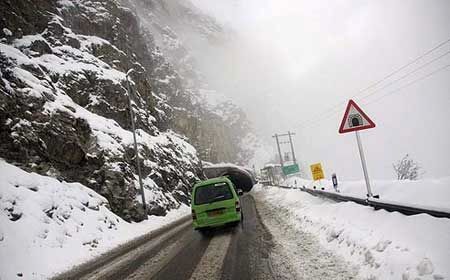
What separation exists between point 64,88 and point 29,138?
8.27 metres

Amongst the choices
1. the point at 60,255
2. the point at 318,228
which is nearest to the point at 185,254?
the point at 318,228

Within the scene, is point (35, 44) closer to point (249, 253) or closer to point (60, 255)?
point (60, 255)

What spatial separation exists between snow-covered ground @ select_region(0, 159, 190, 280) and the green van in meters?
4.07

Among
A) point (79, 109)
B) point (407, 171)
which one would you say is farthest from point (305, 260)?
point (407, 171)

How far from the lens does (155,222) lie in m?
19.0

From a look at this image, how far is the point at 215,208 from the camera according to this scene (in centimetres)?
1013

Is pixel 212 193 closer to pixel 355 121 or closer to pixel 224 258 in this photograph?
pixel 224 258

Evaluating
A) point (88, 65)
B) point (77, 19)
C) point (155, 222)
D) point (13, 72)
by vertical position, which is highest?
point (77, 19)

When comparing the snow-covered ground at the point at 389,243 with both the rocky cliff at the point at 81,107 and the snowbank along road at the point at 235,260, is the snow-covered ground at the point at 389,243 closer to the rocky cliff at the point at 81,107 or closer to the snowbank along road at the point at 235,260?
the snowbank along road at the point at 235,260

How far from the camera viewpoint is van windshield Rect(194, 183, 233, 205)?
10.4 meters

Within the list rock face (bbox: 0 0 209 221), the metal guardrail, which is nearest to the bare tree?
rock face (bbox: 0 0 209 221)

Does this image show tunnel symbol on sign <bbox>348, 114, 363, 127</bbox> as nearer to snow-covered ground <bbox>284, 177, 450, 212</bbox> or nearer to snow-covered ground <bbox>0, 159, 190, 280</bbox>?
snow-covered ground <bbox>284, 177, 450, 212</bbox>

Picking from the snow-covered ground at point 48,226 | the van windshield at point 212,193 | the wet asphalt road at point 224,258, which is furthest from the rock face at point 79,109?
the wet asphalt road at point 224,258

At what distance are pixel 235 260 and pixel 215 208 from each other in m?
3.73
